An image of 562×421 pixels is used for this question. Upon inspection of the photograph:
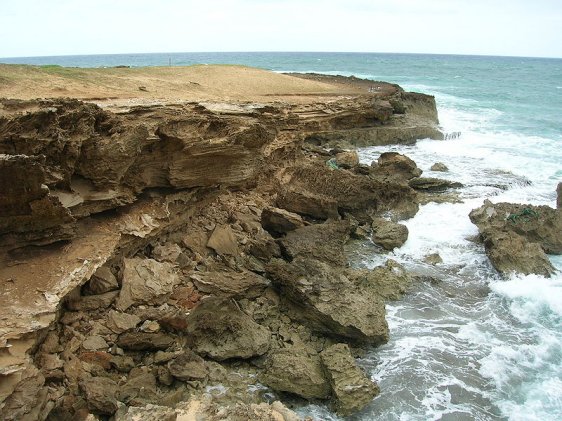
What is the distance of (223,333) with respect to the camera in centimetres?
759

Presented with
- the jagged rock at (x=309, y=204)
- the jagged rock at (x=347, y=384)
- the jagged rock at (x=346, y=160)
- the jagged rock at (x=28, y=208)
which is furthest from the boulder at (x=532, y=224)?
the jagged rock at (x=28, y=208)

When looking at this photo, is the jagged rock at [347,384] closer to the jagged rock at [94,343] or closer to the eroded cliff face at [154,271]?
the eroded cliff face at [154,271]

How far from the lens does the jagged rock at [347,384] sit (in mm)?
6570

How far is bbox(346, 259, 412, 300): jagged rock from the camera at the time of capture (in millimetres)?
9617

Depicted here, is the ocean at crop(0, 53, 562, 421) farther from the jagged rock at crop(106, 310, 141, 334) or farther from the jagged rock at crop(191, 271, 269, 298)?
the jagged rock at crop(106, 310, 141, 334)

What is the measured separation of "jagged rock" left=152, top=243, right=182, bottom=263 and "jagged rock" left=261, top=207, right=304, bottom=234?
8.52 feet

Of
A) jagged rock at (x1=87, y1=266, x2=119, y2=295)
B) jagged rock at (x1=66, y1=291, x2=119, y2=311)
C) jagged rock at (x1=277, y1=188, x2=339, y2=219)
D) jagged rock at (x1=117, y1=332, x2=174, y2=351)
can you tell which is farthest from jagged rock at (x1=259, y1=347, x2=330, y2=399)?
jagged rock at (x1=277, y1=188, x2=339, y2=219)

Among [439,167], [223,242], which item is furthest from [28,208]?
[439,167]

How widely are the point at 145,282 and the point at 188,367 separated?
5.43 ft

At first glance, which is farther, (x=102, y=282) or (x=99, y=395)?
(x=102, y=282)

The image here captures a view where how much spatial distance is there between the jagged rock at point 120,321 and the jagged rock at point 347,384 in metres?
2.90

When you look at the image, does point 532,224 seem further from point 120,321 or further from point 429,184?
point 120,321

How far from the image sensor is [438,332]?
8625mm

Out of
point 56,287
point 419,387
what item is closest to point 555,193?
point 419,387
